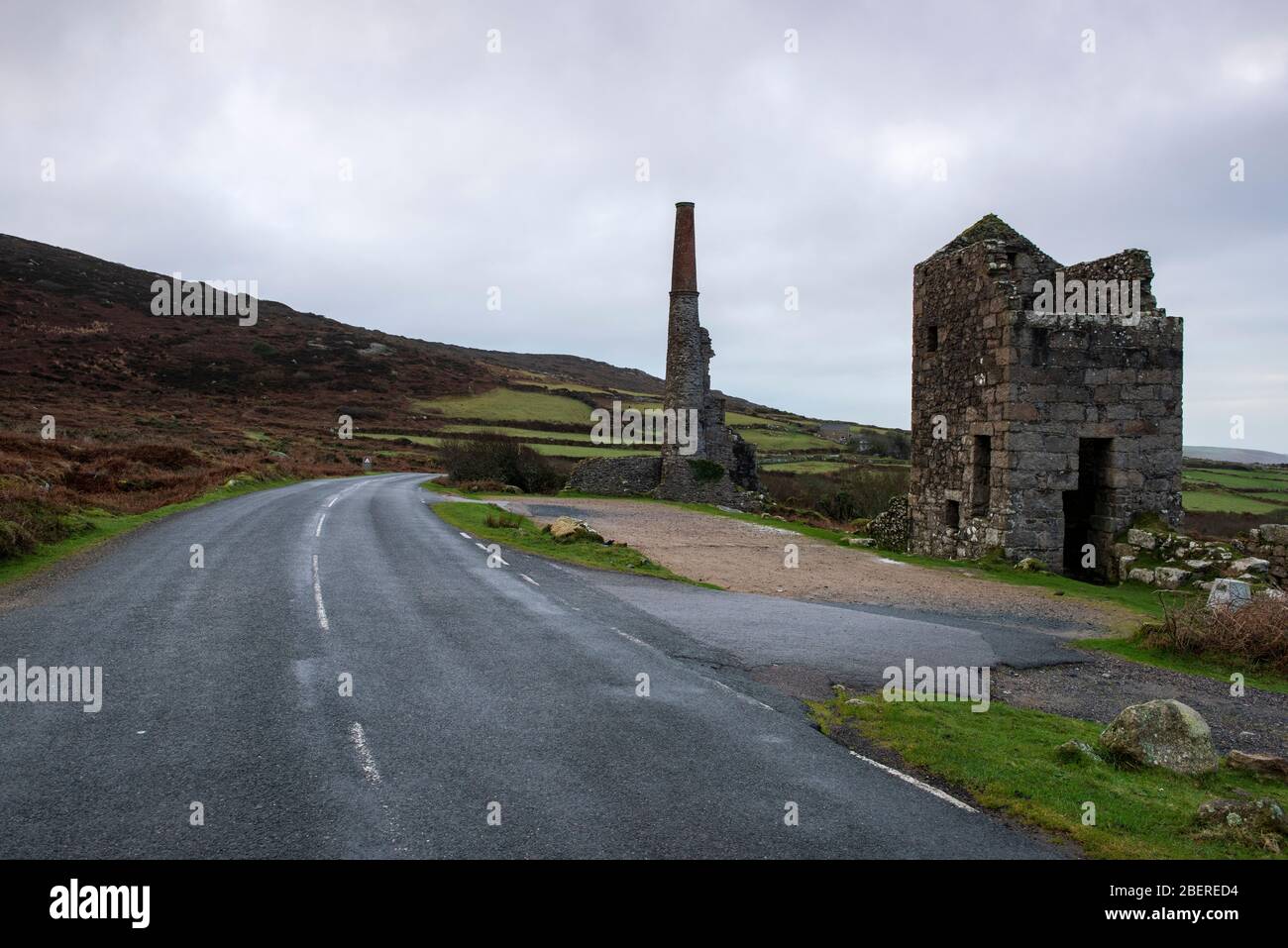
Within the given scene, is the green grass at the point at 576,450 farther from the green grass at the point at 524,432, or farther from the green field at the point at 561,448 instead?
the green grass at the point at 524,432

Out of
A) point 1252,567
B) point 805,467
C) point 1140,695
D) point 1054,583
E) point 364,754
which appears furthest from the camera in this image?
point 805,467

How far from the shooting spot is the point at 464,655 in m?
10.4

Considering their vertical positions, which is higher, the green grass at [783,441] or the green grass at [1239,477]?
the green grass at [783,441]

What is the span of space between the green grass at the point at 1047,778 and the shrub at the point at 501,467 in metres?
36.5

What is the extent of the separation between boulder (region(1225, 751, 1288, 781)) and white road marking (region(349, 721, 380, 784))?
740 centimetres

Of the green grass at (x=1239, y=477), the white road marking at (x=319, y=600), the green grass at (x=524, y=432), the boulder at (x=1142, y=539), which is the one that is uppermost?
the green grass at (x=524, y=432)

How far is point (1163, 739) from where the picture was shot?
7453 mm

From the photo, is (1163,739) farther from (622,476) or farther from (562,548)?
(622,476)

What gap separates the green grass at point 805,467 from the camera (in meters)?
54.8

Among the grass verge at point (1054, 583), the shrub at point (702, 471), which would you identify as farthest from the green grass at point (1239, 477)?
the grass verge at point (1054, 583)

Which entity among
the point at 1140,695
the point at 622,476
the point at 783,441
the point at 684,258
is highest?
the point at 684,258

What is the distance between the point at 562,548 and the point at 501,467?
2439 centimetres

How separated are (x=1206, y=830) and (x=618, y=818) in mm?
4225

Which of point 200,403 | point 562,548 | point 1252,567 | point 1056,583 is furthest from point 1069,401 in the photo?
point 200,403
